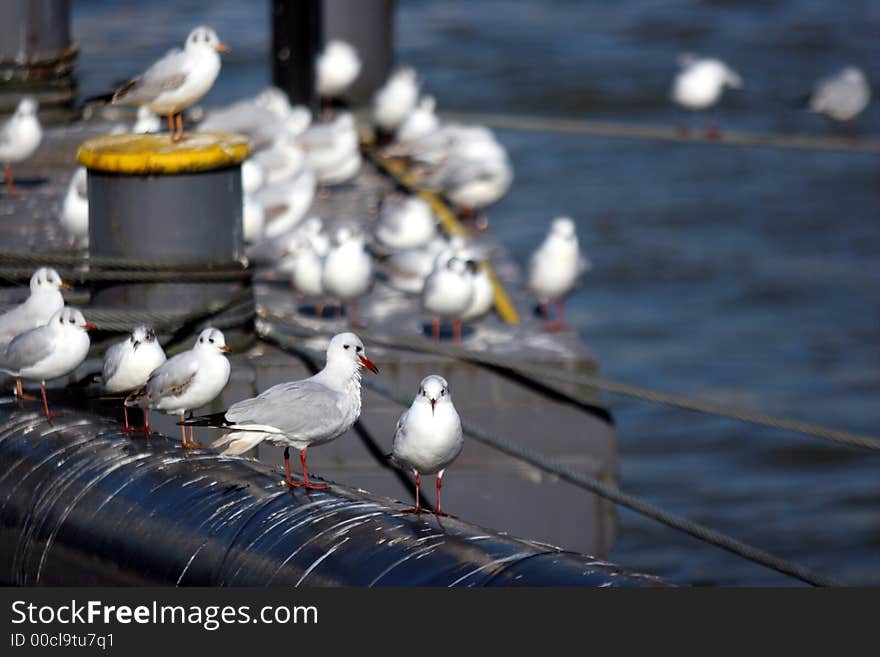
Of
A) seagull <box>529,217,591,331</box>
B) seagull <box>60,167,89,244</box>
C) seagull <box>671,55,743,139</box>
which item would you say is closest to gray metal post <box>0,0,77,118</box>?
seagull <box>60,167,89,244</box>

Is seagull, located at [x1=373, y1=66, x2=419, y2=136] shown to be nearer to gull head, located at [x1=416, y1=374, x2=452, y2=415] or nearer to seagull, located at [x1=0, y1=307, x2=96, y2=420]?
seagull, located at [x1=0, y1=307, x2=96, y2=420]

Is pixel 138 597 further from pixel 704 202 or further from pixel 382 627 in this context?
pixel 704 202

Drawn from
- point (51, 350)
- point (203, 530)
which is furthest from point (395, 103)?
point (203, 530)

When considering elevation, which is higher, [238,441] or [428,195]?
[428,195]

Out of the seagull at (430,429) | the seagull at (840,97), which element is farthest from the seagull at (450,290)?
the seagull at (840,97)

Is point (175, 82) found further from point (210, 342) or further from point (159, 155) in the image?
point (210, 342)

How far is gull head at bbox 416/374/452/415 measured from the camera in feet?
17.4

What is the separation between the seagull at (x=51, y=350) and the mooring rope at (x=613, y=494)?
4.11 feet

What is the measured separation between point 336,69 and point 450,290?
7462mm

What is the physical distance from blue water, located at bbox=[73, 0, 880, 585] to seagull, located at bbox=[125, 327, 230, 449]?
6.58m

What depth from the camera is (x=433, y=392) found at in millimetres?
5320

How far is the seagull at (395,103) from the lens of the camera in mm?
15156

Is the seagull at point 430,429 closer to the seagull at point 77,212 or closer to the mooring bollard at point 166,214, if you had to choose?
the mooring bollard at point 166,214

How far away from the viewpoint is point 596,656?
412 centimetres
